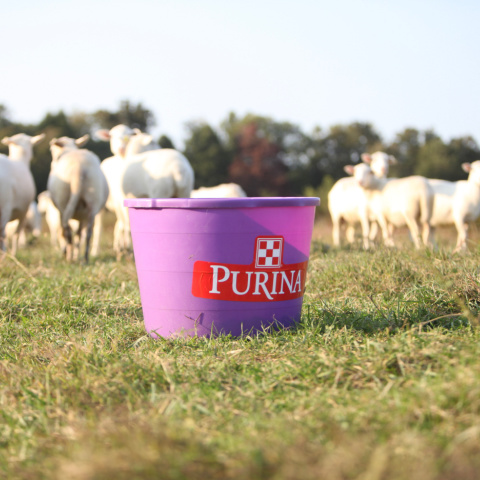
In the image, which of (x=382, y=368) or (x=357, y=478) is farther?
(x=382, y=368)

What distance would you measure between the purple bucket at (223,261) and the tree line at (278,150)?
934 inches

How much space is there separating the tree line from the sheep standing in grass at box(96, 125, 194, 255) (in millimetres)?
17164

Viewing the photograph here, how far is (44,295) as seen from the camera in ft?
13.7

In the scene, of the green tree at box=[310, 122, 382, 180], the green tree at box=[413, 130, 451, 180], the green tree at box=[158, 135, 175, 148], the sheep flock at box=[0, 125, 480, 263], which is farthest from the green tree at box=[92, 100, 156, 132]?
the sheep flock at box=[0, 125, 480, 263]

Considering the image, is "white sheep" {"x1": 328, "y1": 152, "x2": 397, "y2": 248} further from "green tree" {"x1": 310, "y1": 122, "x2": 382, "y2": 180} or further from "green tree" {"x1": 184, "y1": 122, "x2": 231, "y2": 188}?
"green tree" {"x1": 310, "y1": 122, "x2": 382, "y2": 180}

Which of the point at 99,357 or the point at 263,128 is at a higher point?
the point at 263,128

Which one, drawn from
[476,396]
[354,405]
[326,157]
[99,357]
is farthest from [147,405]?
[326,157]

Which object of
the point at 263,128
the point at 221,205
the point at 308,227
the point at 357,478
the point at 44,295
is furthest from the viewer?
the point at 263,128

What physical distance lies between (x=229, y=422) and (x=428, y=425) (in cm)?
63

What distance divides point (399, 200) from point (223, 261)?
723 centimetres

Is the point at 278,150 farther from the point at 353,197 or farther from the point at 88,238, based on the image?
the point at 88,238

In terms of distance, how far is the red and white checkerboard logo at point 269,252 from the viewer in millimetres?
2965

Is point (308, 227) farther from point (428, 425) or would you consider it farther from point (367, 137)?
point (367, 137)

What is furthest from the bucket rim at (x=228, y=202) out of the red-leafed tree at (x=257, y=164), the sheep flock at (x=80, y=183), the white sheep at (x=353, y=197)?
the red-leafed tree at (x=257, y=164)
